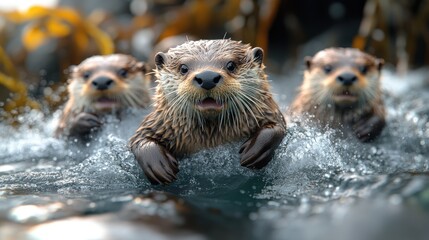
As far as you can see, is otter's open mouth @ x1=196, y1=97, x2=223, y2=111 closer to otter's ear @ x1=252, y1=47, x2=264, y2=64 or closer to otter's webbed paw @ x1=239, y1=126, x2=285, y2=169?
otter's webbed paw @ x1=239, y1=126, x2=285, y2=169

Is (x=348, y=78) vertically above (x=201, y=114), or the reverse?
(x=348, y=78)

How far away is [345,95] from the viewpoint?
459 cm

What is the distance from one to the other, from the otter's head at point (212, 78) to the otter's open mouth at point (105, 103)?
91 centimetres

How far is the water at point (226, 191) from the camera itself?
246 centimetres

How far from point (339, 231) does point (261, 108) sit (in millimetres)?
1391

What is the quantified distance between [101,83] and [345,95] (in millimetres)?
1713

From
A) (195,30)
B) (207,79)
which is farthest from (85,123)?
(195,30)

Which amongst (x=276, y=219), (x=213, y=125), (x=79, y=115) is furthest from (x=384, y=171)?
(x=79, y=115)

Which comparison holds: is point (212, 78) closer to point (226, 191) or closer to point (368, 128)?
point (226, 191)

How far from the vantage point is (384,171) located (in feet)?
12.3

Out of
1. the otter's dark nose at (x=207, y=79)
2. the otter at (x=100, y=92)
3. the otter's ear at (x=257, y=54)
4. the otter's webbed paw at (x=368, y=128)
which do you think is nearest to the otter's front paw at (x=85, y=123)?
the otter at (x=100, y=92)

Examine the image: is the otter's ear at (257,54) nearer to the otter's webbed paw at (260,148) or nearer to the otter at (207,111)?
the otter at (207,111)

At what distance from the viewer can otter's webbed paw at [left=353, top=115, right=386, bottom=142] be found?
15.1 feet

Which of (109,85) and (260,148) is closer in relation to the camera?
(260,148)
